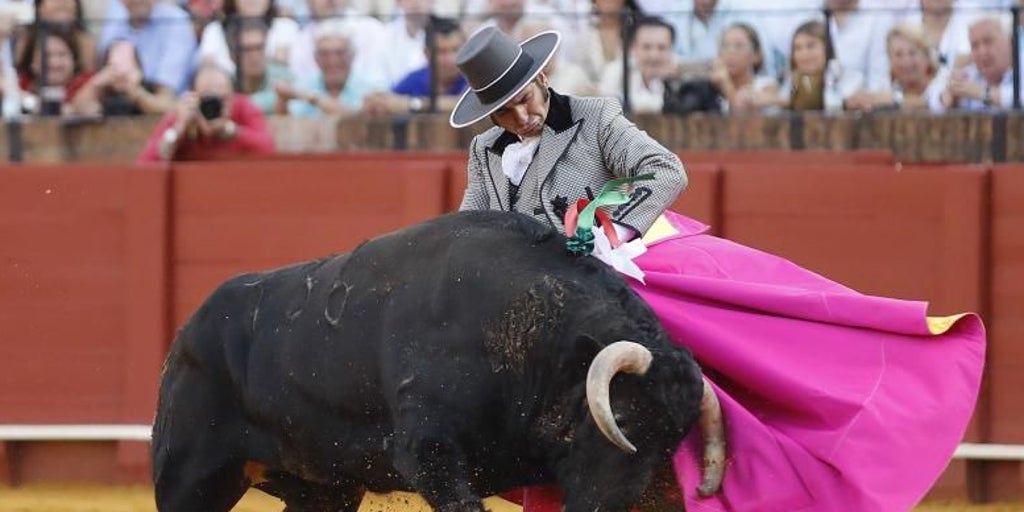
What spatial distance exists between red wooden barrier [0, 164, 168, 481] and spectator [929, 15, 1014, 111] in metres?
3.11

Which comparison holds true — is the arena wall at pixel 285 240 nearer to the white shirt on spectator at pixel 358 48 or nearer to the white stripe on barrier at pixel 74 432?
the white stripe on barrier at pixel 74 432

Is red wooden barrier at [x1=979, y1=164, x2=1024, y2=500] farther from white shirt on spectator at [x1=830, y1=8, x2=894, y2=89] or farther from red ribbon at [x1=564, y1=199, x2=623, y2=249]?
red ribbon at [x1=564, y1=199, x2=623, y2=249]

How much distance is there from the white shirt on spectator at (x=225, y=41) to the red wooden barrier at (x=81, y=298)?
95 cm

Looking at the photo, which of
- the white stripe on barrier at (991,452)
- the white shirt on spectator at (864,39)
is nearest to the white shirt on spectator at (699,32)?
the white shirt on spectator at (864,39)

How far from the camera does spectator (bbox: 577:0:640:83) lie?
26.8 feet

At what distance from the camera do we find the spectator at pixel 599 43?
817cm

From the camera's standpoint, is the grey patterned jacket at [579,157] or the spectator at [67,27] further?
the spectator at [67,27]

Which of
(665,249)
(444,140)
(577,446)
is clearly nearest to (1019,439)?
(444,140)

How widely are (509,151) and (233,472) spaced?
3.53ft

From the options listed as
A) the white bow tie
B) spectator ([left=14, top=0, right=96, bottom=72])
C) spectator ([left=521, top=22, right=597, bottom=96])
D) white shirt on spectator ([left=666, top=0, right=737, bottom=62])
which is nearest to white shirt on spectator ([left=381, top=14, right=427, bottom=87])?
spectator ([left=521, top=22, right=597, bottom=96])

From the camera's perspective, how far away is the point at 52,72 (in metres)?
8.98

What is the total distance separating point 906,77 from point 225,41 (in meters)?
2.92

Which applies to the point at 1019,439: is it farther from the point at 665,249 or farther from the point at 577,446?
the point at 577,446

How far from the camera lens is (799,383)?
4.06m
